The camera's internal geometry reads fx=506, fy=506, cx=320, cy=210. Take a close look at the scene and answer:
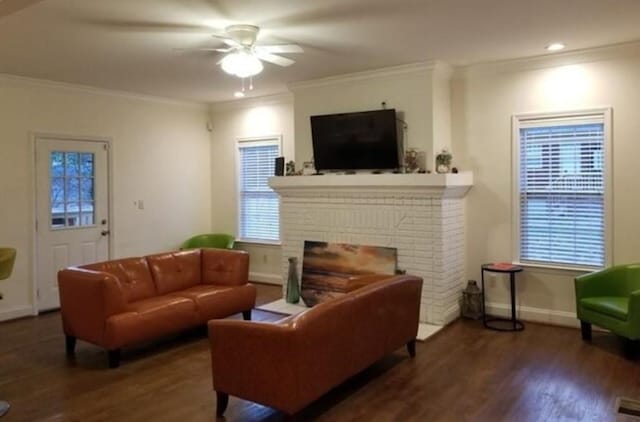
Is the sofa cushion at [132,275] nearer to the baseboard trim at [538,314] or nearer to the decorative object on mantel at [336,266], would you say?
the decorative object on mantel at [336,266]

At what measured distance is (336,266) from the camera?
5.72 metres

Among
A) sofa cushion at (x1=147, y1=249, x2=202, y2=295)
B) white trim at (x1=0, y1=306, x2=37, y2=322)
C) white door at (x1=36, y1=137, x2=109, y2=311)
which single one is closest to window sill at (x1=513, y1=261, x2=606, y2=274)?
sofa cushion at (x1=147, y1=249, x2=202, y2=295)

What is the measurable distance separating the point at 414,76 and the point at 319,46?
49.0 inches

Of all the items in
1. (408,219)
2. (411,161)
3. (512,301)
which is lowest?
(512,301)

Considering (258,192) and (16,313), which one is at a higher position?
(258,192)

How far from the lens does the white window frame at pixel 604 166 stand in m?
4.75

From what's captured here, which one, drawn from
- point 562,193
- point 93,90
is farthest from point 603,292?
point 93,90

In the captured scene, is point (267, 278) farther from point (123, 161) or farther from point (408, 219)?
point (408, 219)

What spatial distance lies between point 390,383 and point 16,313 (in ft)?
14.3

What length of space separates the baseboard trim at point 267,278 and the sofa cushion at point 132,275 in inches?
99.4

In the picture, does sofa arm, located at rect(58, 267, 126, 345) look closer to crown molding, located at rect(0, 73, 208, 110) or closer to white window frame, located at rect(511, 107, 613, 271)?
crown molding, located at rect(0, 73, 208, 110)

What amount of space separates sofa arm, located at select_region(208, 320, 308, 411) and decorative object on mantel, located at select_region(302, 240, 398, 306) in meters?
2.29

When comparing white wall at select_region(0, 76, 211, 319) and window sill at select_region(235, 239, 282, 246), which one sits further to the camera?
window sill at select_region(235, 239, 282, 246)

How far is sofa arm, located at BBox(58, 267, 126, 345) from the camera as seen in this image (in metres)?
4.04
